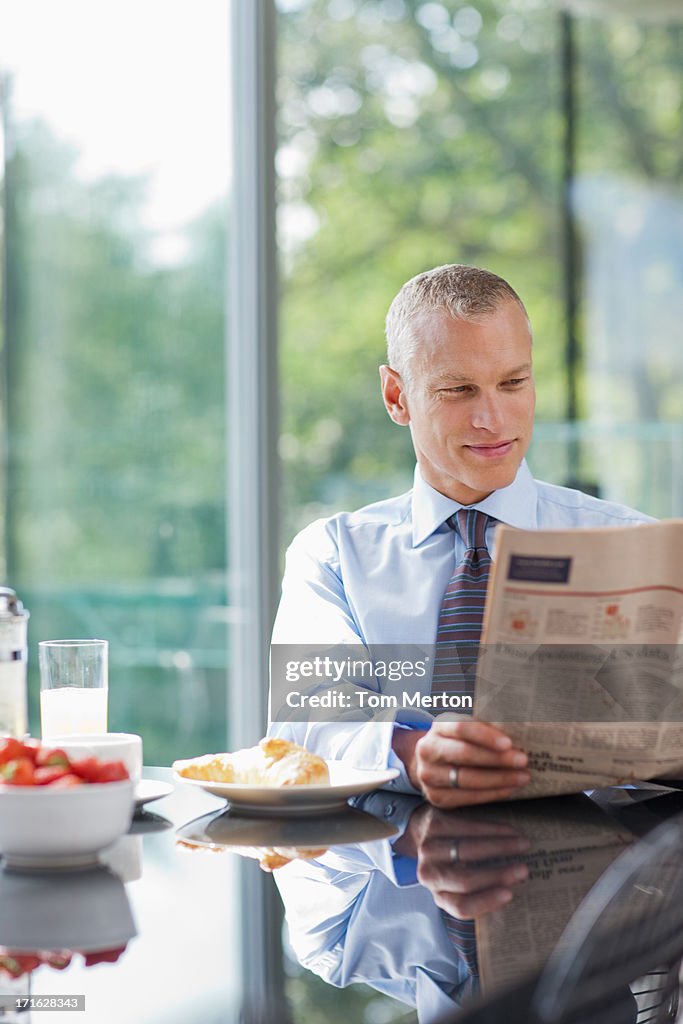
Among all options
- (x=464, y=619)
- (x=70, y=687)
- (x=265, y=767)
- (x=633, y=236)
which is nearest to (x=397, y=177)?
(x=633, y=236)

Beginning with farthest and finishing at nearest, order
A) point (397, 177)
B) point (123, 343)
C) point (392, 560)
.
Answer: point (397, 177) → point (123, 343) → point (392, 560)

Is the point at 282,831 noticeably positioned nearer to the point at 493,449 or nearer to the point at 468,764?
the point at 468,764

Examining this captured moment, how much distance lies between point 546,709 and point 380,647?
443 millimetres

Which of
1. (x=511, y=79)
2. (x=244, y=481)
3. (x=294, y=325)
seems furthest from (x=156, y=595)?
(x=511, y=79)

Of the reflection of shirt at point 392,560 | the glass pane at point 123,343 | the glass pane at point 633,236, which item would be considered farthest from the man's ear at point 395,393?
the glass pane at point 633,236

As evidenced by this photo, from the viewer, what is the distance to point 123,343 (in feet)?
12.2

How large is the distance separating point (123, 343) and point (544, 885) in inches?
112

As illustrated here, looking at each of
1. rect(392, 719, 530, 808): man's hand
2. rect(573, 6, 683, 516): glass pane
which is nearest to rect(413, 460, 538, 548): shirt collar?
rect(392, 719, 530, 808): man's hand

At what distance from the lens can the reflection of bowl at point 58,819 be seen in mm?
1125

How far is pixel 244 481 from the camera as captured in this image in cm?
391

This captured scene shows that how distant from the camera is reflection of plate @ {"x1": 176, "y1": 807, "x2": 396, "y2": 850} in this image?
4.25 feet

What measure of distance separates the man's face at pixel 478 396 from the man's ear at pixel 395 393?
9cm

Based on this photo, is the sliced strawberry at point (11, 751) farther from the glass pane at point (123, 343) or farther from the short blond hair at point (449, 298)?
the glass pane at point (123, 343)

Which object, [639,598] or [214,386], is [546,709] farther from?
[214,386]
